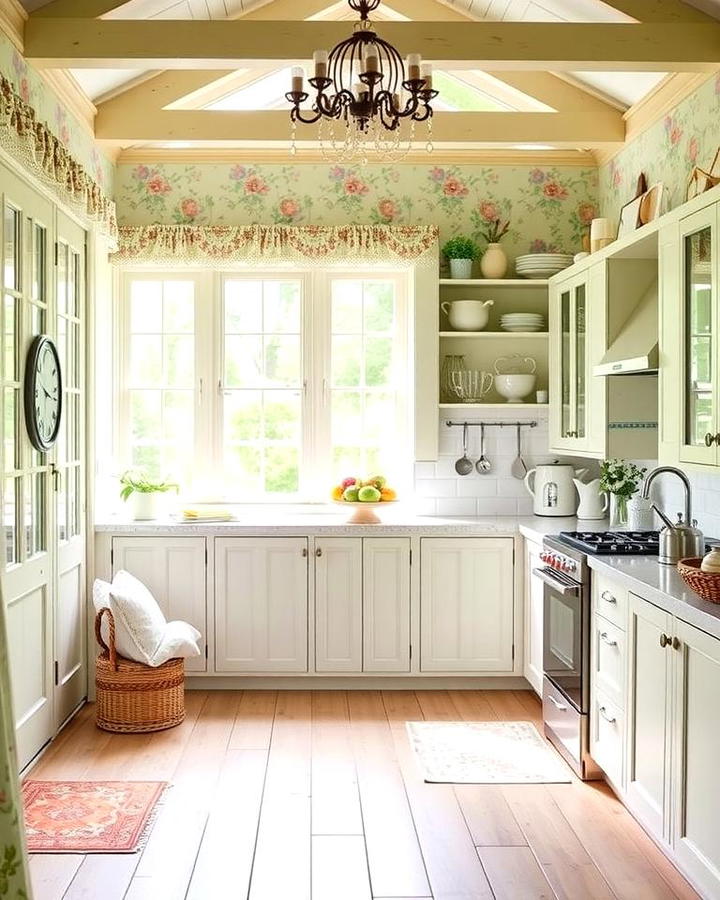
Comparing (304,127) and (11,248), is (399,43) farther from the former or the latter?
(11,248)

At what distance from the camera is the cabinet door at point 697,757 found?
249 centimetres

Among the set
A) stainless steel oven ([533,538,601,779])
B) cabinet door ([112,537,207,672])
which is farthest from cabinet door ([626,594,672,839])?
cabinet door ([112,537,207,672])

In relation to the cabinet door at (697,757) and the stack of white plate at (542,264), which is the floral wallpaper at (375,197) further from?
the cabinet door at (697,757)

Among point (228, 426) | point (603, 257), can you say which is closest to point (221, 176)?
point (228, 426)

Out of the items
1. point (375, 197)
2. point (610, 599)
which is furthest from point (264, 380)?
point (610, 599)

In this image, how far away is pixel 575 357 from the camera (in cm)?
469

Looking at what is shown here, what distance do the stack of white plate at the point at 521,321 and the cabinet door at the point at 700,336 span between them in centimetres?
173

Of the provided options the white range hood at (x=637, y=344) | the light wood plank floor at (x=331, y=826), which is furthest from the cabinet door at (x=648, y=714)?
the white range hood at (x=637, y=344)

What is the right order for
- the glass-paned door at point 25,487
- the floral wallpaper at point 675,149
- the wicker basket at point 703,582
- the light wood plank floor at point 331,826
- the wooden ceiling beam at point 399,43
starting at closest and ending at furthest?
the wicker basket at point 703,582, the light wood plank floor at point 331,826, the glass-paned door at point 25,487, the wooden ceiling beam at point 399,43, the floral wallpaper at point 675,149

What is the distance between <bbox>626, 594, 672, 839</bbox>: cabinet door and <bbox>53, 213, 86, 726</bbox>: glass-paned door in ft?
8.15

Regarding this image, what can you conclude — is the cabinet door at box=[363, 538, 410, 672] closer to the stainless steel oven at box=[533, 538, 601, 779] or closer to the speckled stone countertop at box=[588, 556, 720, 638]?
the stainless steel oven at box=[533, 538, 601, 779]

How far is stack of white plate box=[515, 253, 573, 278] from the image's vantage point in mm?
5113

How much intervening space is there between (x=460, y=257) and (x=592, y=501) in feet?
4.97

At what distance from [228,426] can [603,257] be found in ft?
7.50
